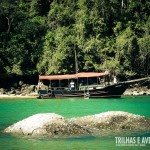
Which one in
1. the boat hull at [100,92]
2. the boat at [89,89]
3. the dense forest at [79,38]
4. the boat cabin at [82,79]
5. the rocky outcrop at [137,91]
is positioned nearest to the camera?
the boat hull at [100,92]

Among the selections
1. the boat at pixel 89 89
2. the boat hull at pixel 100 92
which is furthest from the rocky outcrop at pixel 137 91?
the boat hull at pixel 100 92

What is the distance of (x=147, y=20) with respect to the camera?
175ft

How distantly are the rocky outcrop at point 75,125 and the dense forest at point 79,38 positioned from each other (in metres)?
31.1

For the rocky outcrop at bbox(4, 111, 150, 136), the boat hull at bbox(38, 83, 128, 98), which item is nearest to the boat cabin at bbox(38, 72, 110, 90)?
the boat hull at bbox(38, 83, 128, 98)

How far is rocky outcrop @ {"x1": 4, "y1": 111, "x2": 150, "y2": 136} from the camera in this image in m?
14.4

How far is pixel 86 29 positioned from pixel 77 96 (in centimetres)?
1140

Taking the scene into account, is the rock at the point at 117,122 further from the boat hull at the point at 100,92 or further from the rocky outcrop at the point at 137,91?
the rocky outcrop at the point at 137,91

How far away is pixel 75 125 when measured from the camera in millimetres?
14906

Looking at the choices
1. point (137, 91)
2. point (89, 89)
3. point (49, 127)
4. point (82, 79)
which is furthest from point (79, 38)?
point (49, 127)

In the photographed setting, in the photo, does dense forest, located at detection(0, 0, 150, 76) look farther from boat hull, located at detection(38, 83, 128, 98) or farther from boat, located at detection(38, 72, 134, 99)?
boat hull, located at detection(38, 83, 128, 98)

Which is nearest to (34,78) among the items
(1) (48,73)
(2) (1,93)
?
(1) (48,73)

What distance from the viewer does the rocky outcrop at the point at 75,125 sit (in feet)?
47.3

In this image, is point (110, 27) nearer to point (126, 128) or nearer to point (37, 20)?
point (37, 20)

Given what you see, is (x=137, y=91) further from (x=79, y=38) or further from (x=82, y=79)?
(x=79, y=38)
